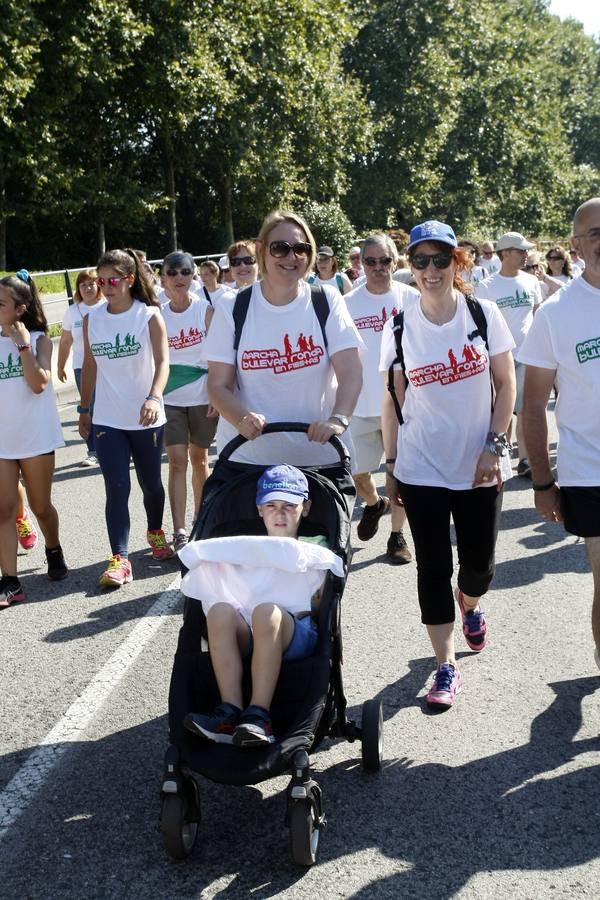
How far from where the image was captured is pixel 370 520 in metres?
7.84

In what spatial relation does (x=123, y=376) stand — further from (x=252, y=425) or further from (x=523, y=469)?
(x=523, y=469)

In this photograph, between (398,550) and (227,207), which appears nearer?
(398,550)

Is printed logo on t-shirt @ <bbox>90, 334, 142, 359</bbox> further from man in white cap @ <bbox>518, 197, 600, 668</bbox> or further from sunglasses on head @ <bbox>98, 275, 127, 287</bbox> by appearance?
man in white cap @ <bbox>518, 197, 600, 668</bbox>

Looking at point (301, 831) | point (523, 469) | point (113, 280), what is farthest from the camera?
point (523, 469)

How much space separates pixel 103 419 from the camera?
24.2 feet

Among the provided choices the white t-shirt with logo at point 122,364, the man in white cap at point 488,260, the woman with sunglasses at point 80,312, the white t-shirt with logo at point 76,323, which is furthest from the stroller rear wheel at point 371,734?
the man in white cap at point 488,260

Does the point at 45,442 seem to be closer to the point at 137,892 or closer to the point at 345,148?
the point at 137,892

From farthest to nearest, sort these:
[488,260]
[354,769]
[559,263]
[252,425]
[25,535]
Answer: [488,260] → [559,263] → [25,535] → [252,425] → [354,769]

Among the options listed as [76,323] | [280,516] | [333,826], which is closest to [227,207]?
[76,323]

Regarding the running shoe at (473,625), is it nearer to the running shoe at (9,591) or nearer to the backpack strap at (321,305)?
the backpack strap at (321,305)

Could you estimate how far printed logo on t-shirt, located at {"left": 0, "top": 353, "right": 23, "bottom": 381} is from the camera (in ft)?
22.9

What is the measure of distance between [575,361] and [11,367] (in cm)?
378

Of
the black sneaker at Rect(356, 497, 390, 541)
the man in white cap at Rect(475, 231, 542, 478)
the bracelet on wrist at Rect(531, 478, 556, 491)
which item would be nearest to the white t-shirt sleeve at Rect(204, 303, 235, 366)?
the bracelet on wrist at Rect(531, 478, 556, 491)

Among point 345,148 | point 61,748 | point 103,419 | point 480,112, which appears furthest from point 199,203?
point 61,748
